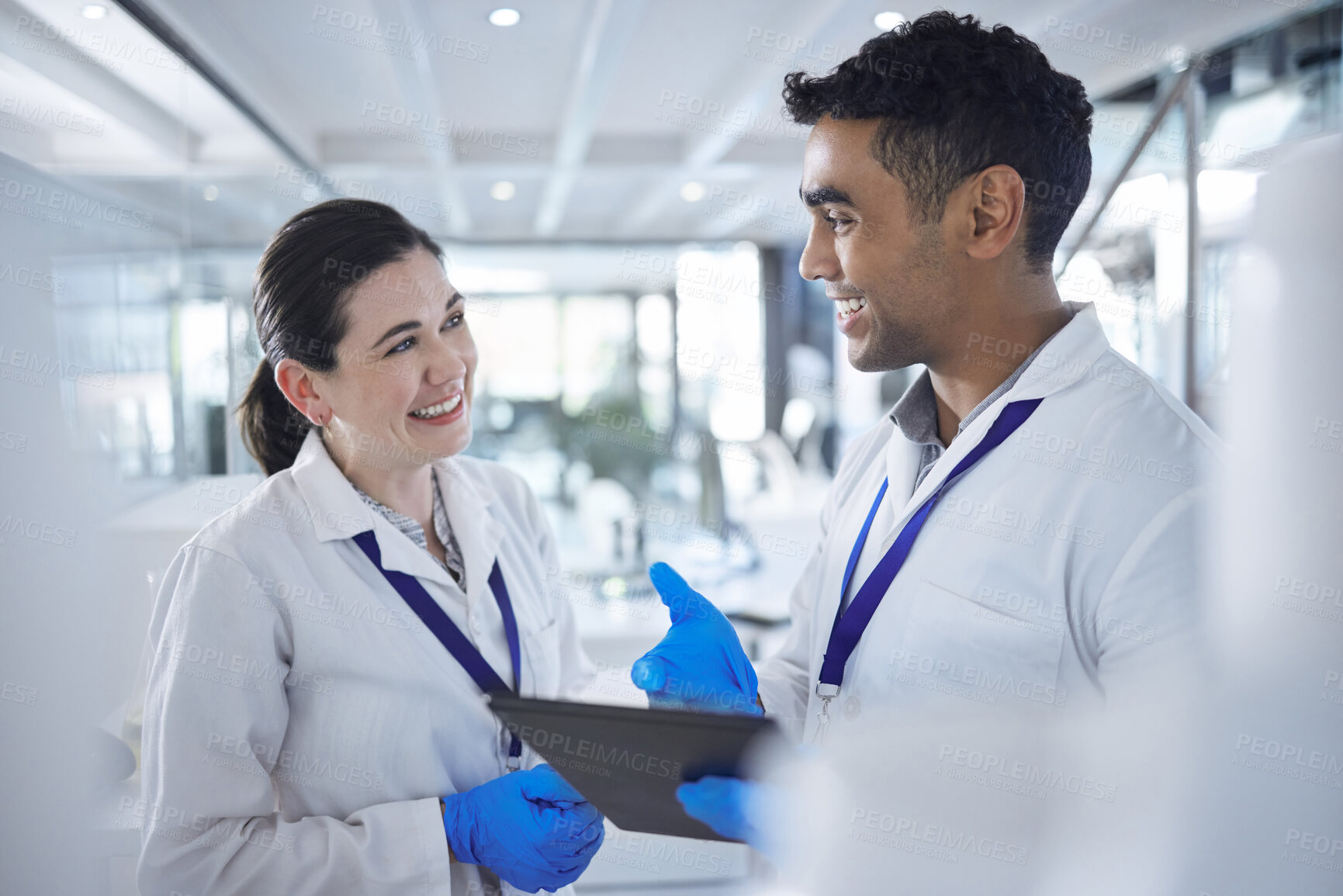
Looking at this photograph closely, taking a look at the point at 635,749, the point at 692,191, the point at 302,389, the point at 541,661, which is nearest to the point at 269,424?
the point at 302,389

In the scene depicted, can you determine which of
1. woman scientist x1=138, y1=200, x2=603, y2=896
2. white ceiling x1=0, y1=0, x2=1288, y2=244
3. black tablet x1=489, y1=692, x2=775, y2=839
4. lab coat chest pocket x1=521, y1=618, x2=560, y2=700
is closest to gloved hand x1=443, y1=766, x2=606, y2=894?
woman scientist x1=138, y1=200, x2=603, y2=896

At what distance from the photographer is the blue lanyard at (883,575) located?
1.34 m

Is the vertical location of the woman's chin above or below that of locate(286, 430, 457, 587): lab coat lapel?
above

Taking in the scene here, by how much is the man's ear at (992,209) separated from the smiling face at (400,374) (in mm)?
902

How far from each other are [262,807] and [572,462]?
263 inches

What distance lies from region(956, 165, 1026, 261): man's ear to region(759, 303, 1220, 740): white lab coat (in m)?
0.17

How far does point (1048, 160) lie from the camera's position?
53.8 inches

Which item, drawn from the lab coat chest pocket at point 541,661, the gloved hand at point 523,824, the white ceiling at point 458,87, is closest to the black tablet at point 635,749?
the gloved hand at point 523,824

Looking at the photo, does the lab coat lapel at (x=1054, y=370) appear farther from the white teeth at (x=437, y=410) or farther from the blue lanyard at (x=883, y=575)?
the white teeth at (x=437, y=410)

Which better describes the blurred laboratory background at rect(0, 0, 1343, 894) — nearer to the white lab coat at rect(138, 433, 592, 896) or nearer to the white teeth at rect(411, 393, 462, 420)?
the white lab coat at rect(138, 433, 592, 896)

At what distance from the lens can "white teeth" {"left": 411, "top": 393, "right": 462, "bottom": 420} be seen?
1568 millimetres

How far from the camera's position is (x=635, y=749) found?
109 cm

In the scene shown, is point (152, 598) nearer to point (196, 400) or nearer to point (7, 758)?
point (7, 758)

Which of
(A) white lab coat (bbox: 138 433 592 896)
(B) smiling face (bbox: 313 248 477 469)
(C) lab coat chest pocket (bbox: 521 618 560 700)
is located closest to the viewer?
(A) white lab coat (bbox: 138 433 592 896)
